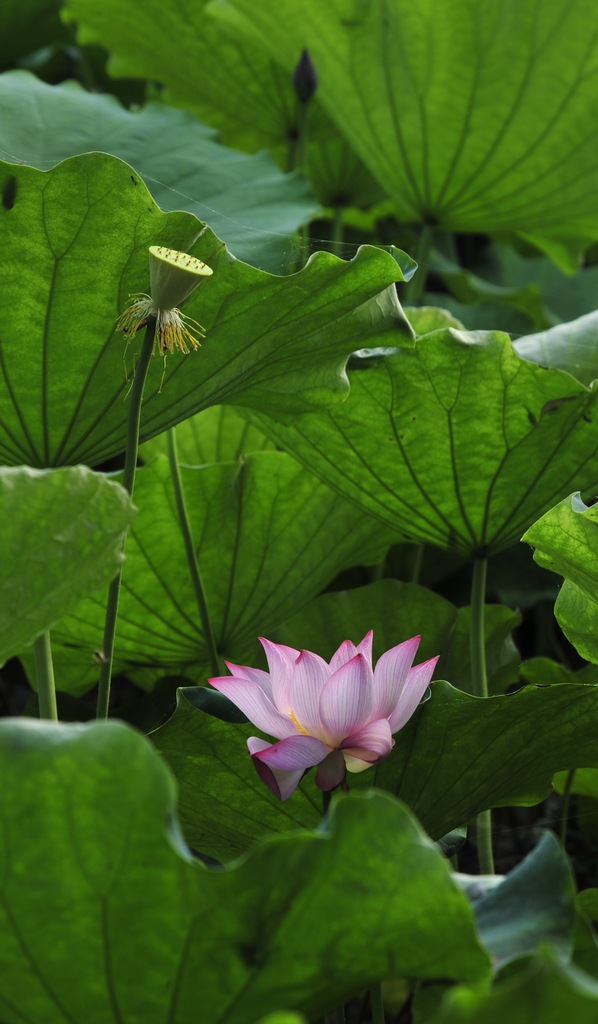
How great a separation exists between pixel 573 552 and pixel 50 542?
32 centimetres

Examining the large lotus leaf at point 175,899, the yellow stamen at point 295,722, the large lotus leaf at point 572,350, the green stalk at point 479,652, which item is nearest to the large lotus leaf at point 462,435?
the green stalk at point 479,652

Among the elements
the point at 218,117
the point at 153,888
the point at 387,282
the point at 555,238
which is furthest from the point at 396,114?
the point at 153,888

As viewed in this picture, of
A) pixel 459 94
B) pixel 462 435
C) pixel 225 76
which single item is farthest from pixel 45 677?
pixel 225 76

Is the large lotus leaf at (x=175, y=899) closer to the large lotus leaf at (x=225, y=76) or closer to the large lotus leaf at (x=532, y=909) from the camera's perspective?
the large lotus leaf at (x=532, y=909)

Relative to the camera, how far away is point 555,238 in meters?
1.47

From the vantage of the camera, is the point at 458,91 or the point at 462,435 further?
the point at 458,91

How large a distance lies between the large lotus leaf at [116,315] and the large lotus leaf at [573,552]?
162 mm

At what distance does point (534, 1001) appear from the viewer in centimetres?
37

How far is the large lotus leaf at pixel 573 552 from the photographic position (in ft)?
2.24

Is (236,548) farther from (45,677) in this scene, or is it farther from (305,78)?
(305,78)

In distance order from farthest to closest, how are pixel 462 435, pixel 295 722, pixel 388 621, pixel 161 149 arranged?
pixel 161 149
pixel 388 621
pixel 462 435
pixel 295 722

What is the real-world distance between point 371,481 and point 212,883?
48cm

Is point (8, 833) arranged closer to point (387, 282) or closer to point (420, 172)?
point (387, 282)

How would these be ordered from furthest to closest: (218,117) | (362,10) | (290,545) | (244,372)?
(218,117), (362,10), (290,545), (244,372)
